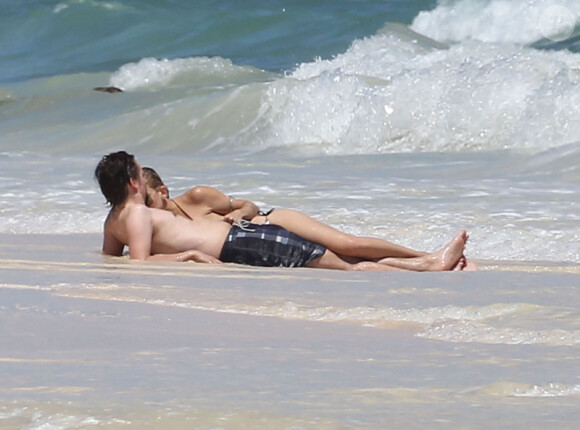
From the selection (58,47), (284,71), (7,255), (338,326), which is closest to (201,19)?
(58,47)

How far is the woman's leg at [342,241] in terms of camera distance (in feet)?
18.4

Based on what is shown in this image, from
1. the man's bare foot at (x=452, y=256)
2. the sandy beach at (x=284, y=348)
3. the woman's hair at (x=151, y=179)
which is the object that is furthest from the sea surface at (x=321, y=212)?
the woman's hair at (x=151, y=179)

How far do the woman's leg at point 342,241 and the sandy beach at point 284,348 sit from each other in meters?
0.38

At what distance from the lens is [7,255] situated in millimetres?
5766

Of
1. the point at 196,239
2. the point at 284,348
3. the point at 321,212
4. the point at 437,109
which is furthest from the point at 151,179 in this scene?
the point at 437,109

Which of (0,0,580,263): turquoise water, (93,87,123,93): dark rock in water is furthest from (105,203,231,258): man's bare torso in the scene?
(93,87,123,93): dark rock in water

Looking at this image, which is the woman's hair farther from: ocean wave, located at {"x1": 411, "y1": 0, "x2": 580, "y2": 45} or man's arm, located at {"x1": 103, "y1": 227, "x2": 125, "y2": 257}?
ocean wave, located at {"x1": 411, "y1": 0, "x2": 580, "y2": 45}

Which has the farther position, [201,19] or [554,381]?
[201,19]

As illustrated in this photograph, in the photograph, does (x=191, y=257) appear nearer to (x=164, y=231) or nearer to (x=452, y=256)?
(x=164, y=231)

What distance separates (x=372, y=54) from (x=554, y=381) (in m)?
14.6

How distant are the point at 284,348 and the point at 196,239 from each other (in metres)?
2.44

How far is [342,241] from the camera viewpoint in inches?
223

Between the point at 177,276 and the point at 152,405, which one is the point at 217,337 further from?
the point at 177,276

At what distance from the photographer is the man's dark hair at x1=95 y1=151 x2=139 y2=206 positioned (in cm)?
575
